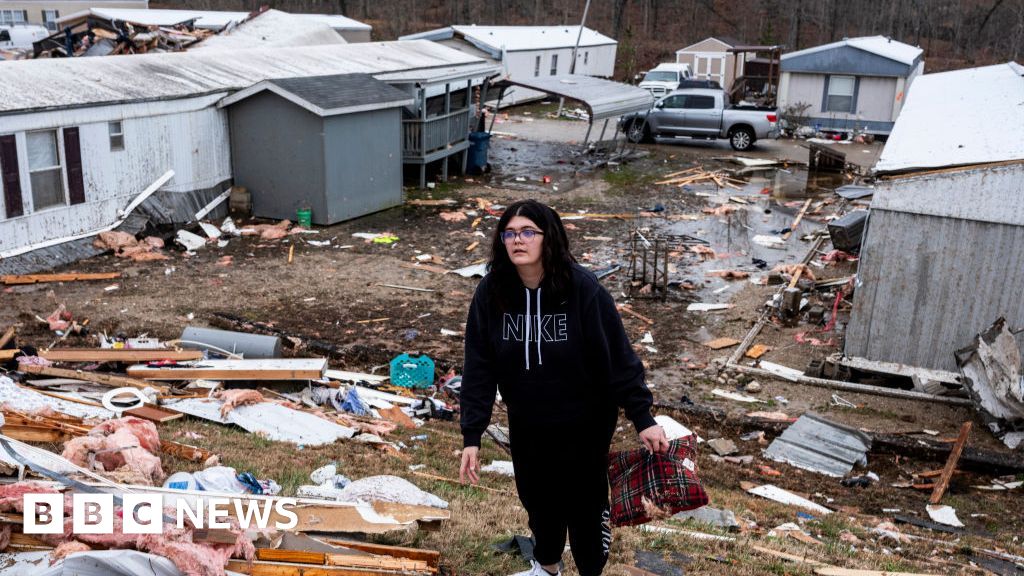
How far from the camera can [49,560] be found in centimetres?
383

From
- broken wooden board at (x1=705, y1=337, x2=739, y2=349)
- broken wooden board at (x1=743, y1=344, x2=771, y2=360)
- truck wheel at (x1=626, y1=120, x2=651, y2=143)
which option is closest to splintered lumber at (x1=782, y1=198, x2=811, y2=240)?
broken wooden board at (x1=705, y1=337, x2=739, y2=349)

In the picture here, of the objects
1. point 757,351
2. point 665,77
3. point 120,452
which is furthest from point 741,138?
point 120,452

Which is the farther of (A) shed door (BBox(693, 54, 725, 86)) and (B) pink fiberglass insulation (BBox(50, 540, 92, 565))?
(A) shed door (BBox(693, 54, 725, 86))

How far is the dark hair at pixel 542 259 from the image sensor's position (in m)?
3.82

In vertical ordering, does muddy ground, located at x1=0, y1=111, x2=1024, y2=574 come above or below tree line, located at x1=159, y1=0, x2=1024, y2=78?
below

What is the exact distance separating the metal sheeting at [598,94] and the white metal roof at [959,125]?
817 cm

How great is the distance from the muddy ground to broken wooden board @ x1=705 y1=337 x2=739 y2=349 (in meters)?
0.13

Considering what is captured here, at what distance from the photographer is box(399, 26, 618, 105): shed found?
3397cm

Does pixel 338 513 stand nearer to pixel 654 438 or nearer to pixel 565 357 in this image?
pixel 565 357

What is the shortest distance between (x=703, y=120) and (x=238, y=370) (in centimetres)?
2164

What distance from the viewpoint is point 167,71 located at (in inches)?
722

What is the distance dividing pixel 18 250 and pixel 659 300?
10339mm

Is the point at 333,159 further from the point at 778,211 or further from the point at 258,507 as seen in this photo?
the point at 258,507

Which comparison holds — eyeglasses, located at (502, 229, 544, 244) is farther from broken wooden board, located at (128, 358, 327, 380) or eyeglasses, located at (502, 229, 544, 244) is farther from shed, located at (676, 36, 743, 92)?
shed, located at (676, 36, 743, 92)
